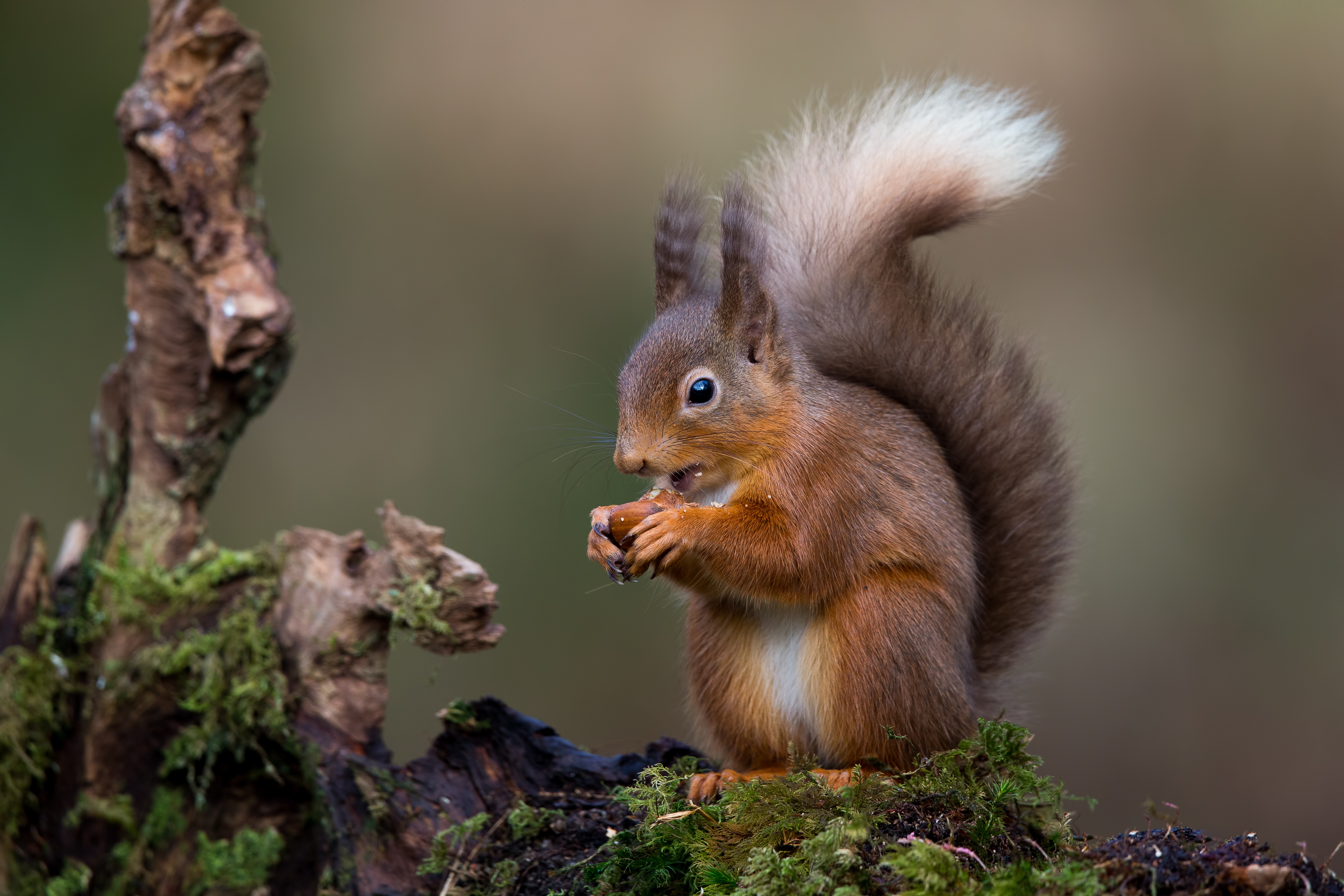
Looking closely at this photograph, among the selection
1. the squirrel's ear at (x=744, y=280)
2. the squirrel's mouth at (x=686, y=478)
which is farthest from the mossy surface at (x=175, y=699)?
the squirrel's ear at (x=744, y=280)

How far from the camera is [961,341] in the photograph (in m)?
1.80

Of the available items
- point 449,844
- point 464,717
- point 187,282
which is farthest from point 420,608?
point 187,282

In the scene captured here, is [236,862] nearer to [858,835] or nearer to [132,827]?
[132,827]

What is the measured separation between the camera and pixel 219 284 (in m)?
1.84

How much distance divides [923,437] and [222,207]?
133 centimetres

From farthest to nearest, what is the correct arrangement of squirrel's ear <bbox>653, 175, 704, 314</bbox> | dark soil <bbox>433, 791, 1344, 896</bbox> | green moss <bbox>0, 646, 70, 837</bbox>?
green moss <bbox>0, 646, 70, 837</bbox>
squirrel's ear <bbox>653, 175, 704, 314</bbox>
dark soil <bbox>433, 791, 1344, 896</bbox>

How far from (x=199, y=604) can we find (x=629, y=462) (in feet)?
3.04

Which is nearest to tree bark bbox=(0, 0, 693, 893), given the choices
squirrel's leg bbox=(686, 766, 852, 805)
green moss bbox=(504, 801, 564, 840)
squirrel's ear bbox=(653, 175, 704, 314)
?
green moss bbox=(504, 801, 564, 840)

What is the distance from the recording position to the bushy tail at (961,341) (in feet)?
5.79

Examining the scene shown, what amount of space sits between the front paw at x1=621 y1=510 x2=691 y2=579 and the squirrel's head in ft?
0.39

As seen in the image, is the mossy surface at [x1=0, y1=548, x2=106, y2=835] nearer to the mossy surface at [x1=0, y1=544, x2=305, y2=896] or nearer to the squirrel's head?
the mossy surface at [x1=0, y1=544, x2=305, y2=896]

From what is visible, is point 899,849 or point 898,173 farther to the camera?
point 898,173

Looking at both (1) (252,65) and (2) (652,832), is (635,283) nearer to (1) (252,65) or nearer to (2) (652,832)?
(1) (252,65)

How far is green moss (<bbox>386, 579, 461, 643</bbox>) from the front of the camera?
172 cm
